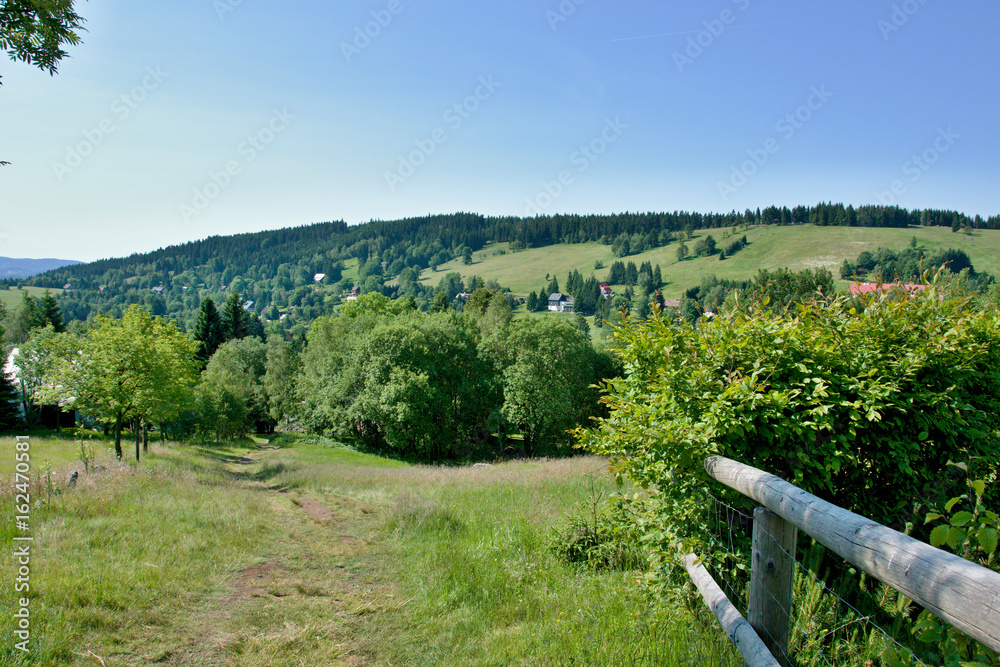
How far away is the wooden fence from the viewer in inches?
60.0

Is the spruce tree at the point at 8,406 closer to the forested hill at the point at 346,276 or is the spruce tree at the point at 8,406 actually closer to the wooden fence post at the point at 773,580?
the wooden fence post at the point at 773,580

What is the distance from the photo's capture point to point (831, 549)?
2307 millimetres

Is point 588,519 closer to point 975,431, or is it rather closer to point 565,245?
point 975,431

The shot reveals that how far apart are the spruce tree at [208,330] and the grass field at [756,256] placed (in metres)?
88.4

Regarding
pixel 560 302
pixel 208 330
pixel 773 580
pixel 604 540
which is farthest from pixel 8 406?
pixel 560 302

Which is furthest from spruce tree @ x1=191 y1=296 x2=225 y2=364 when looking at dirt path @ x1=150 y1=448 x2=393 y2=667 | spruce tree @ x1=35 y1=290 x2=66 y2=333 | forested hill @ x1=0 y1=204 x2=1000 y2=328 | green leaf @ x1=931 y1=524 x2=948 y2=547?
green leaf @ x1=931 y1=524 x2=948 y2=547

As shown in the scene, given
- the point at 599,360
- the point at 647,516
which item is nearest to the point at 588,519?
the point at 647,516

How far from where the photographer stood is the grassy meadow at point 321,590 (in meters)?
4.29

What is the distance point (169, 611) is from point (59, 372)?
65.1ft

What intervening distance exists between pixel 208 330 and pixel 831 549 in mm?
79357

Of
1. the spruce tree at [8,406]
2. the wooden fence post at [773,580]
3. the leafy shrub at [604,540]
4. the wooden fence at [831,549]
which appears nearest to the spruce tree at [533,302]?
the spruce tree at [8,406]

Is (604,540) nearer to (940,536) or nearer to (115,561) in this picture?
(940,536)

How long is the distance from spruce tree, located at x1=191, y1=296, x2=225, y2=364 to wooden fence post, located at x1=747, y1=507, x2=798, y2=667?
250ft
